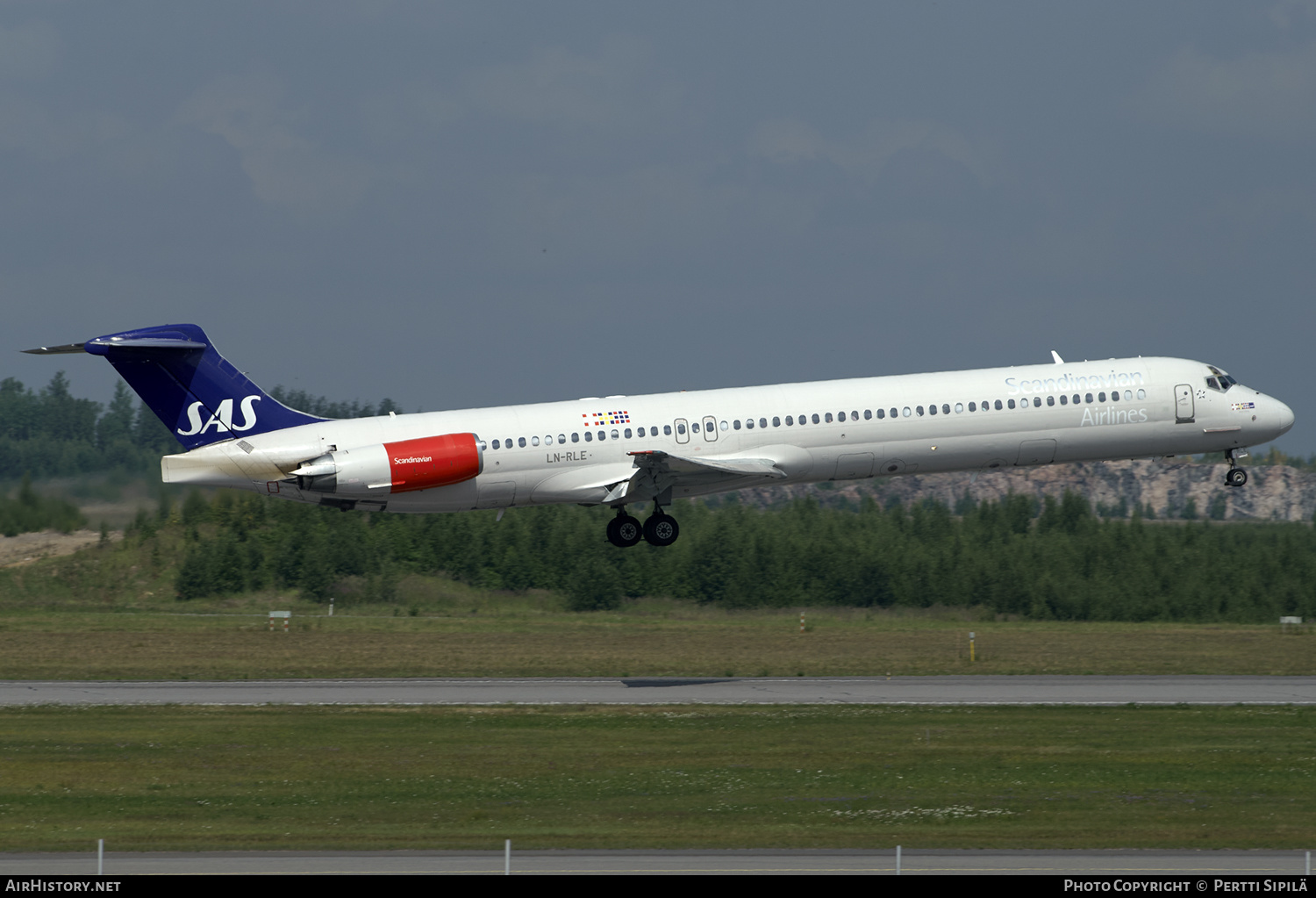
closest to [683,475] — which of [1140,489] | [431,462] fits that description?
[431,462]

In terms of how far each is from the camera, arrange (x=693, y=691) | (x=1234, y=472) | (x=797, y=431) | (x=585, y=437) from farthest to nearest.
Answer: (x=1234, y=472)
(x=797, y=431)
(x=585, y=437)
(x=693, y=691)

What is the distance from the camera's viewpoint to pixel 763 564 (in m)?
79.4

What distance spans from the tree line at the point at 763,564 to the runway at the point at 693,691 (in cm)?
2884

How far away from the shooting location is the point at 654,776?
2759cm

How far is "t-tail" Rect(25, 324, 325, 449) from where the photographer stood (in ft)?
131

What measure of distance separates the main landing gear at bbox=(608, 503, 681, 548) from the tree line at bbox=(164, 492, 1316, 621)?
28.2 meters

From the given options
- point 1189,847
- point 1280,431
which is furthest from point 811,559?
point 1189,847

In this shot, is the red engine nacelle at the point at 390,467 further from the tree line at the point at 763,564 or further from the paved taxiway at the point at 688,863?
the tree line at the point at 763,564

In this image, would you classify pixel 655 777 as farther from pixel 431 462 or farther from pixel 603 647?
pixel 603 647

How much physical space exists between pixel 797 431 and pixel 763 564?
39.0 metres

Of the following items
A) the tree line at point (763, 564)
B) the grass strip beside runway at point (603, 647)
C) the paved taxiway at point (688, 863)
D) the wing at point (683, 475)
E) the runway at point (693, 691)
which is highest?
the wing at point (683, 475)

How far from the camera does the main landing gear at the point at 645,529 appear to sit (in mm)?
41719

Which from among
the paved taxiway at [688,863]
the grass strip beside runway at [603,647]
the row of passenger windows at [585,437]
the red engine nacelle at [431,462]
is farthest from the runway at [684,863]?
the grass strip beside runway at [603,647]

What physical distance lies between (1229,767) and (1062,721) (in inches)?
221
